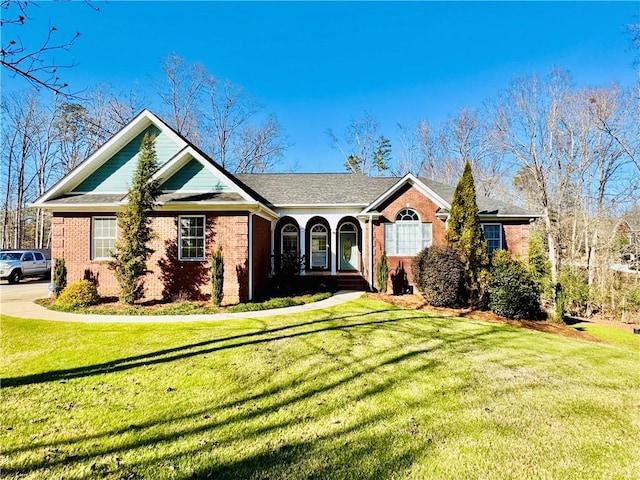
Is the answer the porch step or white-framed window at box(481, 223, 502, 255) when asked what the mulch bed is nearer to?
the porch step

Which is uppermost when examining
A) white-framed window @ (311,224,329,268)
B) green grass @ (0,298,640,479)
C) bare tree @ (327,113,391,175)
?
bare tree @ (327,113,391,175)

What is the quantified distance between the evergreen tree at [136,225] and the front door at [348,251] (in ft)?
34.3

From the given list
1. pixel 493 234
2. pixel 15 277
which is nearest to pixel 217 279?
pixel 493 234

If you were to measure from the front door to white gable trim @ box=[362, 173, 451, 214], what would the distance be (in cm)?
354

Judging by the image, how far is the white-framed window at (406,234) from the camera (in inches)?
585

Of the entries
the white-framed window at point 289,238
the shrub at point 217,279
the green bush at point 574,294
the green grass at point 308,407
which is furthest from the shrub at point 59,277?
the green bush at point 574,294

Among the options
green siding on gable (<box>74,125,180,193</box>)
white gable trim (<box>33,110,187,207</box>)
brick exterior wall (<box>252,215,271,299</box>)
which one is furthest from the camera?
green siding on gable (<box>74,125,180,193</box>)

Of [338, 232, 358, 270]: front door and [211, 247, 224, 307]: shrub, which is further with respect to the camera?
[338, 232, 358, 270]: front door

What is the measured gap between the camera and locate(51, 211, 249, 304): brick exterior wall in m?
11.5

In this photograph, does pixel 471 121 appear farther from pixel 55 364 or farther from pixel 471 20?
pixel 55 364

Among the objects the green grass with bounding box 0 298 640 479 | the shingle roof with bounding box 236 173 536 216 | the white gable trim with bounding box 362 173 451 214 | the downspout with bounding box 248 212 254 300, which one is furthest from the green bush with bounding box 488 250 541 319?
the downspout with bounding box 248 212 254 300

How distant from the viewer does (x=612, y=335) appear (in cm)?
1131

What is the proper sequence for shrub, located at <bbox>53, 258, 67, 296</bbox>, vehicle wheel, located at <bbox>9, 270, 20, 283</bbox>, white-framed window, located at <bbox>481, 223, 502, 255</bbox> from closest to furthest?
1. shrub, located at <bbox>53, 258, 67, 296</bbox>
2. white-framed window, located at <bbox>481, 223, 502, 255</bbox>
3. vehicle wheel, located at <bbox>9, 270, 20, 283</bbox>

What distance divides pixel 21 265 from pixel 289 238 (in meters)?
16.7
